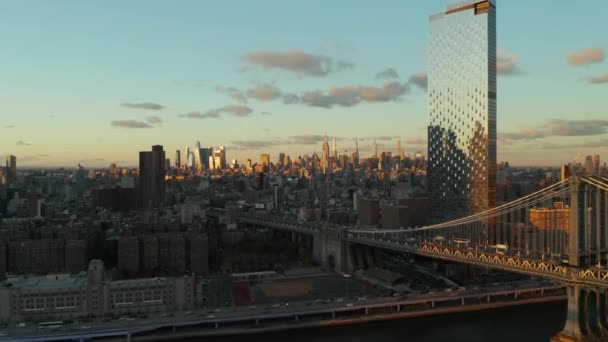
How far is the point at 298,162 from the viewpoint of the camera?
265 ft

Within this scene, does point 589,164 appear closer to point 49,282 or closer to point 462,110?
point 462,110

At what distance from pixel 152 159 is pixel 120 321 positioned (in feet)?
86.7

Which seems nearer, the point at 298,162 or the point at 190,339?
the point at 190,339

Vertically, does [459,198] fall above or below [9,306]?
above

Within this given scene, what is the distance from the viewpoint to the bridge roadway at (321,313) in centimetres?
1133

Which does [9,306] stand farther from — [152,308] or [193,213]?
[193,213]

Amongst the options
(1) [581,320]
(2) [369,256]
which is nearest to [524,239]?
(2) [369,256]

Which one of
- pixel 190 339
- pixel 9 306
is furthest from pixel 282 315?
pixel 9 306

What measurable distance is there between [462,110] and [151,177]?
2143 cm

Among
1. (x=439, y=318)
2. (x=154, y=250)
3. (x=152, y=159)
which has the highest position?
(x=152, y=159)

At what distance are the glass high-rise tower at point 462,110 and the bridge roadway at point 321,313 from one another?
6741 mm

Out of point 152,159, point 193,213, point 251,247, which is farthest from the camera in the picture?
point 152,159

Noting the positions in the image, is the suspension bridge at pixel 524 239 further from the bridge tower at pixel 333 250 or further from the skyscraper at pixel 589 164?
the skyscraper at pixel 589 164

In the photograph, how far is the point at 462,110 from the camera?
22.8 meters
